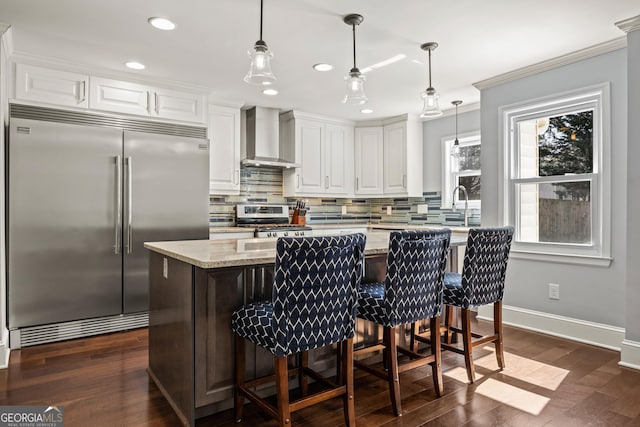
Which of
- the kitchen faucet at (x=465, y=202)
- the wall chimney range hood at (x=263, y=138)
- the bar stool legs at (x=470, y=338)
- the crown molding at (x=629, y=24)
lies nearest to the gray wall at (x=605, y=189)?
the crown molding at (x=629, y=24)

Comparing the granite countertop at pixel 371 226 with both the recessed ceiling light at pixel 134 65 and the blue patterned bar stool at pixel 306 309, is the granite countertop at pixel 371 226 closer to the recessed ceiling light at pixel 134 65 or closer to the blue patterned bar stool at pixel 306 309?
the recessed ceiling light at pixel 134 65

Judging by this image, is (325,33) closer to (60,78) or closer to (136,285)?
(60,78)

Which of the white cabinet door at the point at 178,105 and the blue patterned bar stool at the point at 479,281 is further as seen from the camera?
the white cabinet door at the point at 178,105

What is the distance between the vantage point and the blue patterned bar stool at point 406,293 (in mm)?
2051

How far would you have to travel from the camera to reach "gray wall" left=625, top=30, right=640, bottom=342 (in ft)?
8.98

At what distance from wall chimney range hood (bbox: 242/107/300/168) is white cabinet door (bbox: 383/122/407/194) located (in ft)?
4.26

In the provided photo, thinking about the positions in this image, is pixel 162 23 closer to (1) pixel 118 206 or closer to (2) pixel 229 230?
(1) pixel 118 206

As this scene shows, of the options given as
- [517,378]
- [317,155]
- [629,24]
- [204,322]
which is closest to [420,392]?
[517,378]

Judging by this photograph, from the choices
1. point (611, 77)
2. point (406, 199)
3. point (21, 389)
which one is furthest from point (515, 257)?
point (21, 389)

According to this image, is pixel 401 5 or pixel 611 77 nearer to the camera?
pixel 401 5

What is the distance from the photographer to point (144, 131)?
12.2 feet

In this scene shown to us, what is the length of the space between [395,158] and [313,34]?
2.78 metres

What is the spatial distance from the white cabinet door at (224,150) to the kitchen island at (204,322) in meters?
2.38

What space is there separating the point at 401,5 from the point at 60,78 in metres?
2.79
